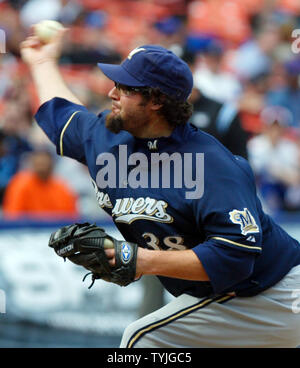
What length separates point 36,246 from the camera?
19.7ft

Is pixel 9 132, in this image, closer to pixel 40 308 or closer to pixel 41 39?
pixel 40 308

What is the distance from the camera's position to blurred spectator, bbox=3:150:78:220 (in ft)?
22.0

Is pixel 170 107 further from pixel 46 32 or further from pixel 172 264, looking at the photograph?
pixel 46 32

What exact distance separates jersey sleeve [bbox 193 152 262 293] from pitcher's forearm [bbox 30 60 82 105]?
3.78ft

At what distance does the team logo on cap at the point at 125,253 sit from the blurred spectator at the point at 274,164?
502 cm

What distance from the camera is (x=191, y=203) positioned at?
121 inches

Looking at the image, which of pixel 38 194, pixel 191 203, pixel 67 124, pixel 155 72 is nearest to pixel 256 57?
pixel 38 194

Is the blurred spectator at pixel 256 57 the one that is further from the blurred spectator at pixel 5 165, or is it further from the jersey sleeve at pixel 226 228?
the jersey sleeve at pixel 226 228

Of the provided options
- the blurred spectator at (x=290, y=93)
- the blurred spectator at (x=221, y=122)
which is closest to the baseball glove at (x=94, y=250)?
the blurred spectator at (x=221, y=122)

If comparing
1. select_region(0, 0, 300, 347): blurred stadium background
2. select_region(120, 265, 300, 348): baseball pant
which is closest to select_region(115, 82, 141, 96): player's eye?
select_region(120, 265, 300, 348): baseball pant

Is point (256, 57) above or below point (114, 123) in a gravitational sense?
below

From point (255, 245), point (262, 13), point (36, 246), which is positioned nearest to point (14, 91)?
point (36, 246)

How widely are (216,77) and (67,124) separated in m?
5.18
